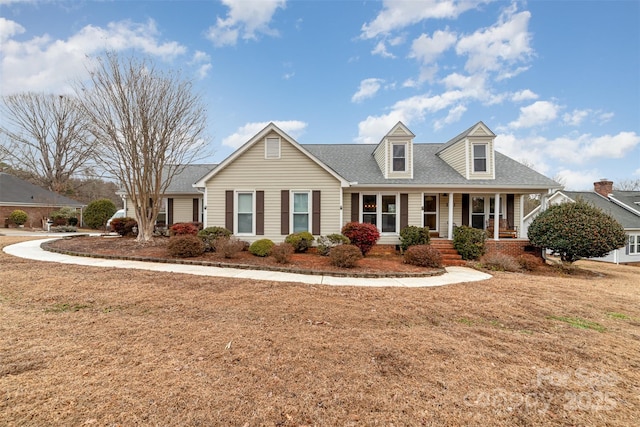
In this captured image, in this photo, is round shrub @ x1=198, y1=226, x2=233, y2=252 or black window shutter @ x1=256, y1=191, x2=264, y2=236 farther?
black window shutter @ x1=256, y1=191, x2=264, y2=236

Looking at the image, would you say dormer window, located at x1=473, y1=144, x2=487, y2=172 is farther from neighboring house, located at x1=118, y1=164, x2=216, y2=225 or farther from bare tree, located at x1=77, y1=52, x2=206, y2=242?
neighboring house, located at x1=118, y1=164, x2=216, y2=225

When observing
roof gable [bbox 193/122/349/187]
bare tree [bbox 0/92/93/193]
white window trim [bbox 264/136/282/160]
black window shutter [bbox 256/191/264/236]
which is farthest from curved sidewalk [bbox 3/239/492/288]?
bare tree [bbox 0/92/93/193]

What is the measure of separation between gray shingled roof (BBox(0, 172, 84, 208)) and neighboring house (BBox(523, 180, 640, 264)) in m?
41.0

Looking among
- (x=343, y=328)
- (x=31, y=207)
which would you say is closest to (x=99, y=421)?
(x=343, y=328)

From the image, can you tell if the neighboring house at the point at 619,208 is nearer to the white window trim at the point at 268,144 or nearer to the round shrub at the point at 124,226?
the white window trim at the point at 268,144

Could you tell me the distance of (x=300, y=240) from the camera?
10828mm

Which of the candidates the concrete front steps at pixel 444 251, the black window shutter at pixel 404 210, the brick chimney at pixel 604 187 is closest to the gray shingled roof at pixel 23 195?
the concrete front steps at pixel 444 251

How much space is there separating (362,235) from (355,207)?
248 centimetres

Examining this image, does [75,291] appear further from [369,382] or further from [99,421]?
[369,382]

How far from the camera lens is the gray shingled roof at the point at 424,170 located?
12.3 metres

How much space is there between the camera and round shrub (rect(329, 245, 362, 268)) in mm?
8602

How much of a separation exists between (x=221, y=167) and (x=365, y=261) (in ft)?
23.8

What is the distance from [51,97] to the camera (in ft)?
91.3

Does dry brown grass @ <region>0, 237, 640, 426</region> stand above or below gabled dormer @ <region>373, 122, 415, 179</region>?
below
